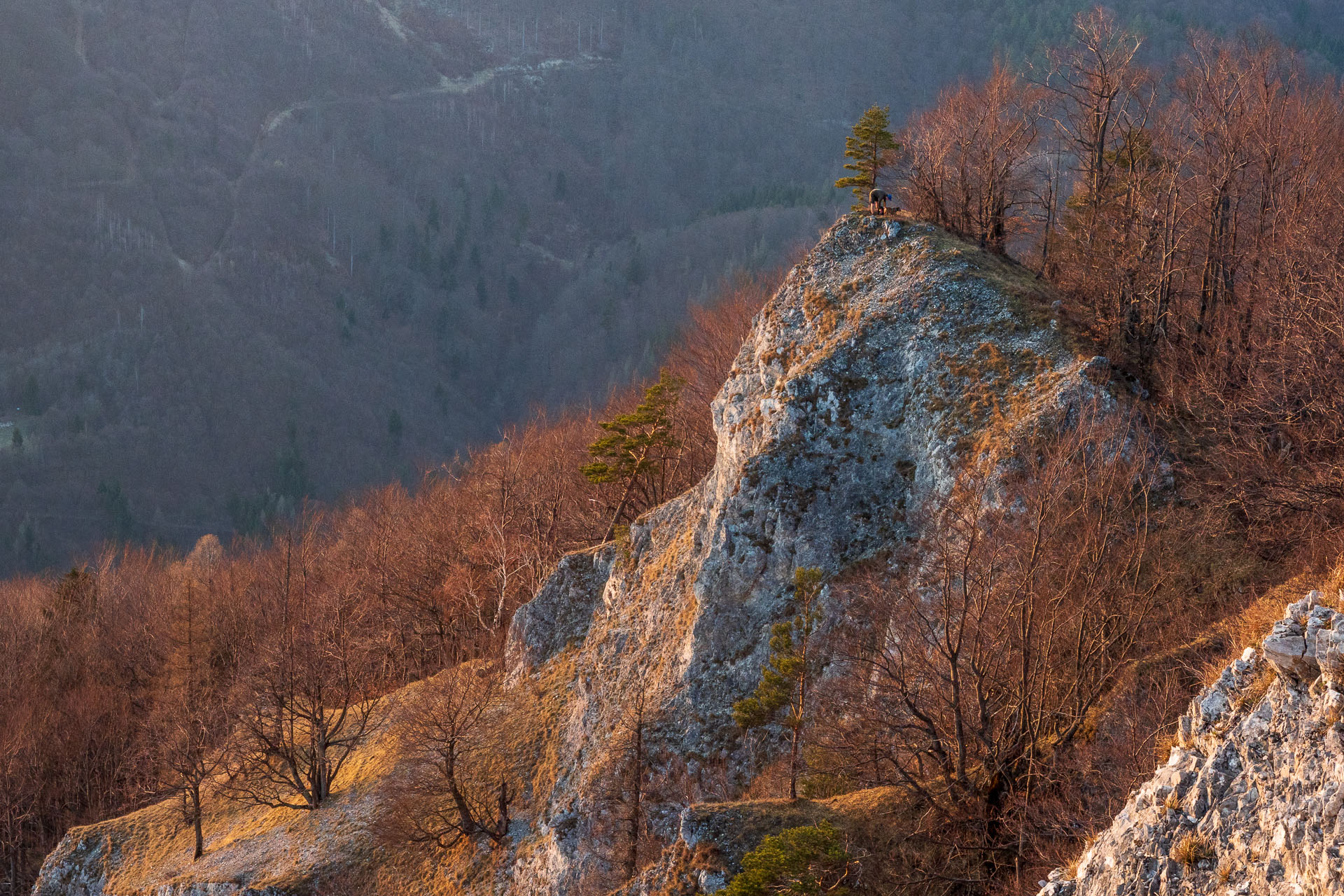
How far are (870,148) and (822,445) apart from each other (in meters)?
12.2

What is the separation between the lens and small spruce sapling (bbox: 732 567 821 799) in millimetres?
22844

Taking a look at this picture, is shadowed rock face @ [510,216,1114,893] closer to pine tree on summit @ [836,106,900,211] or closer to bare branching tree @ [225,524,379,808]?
pine tree on summit @ [836,106,900,211]

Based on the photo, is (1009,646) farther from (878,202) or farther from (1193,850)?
(878,202)

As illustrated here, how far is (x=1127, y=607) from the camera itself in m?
20.0

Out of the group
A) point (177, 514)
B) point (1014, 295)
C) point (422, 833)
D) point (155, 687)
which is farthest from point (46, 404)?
point (1014, 295)

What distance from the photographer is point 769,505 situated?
1153 inches

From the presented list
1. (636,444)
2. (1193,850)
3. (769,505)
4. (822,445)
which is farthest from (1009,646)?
(636,444)

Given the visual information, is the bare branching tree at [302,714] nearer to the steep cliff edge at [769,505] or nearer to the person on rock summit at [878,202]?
the steep cliff edge at [769,505]

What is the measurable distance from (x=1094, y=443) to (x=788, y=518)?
8830 millimetres

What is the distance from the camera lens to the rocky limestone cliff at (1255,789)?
36.2ft

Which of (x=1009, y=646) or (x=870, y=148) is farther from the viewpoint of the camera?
(x=870, y=148)

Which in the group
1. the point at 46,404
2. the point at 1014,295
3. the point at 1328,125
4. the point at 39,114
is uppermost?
the point at 39,114

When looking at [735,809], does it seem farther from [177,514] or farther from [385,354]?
[385,354]

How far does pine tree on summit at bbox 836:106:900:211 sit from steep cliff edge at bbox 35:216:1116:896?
3007 mm
